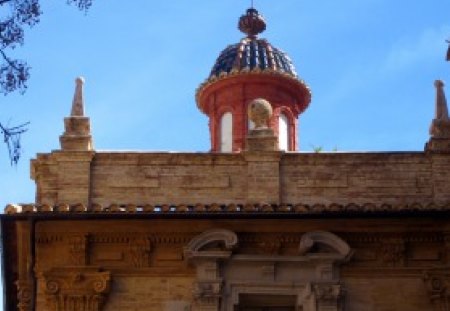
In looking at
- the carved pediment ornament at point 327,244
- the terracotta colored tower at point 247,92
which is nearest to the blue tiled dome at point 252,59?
the terracotta colored tower at point 247,92

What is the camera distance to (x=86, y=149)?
22078 millimetres

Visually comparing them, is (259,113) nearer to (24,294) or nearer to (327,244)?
(327,244)

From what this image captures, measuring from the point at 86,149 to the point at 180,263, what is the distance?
272cm

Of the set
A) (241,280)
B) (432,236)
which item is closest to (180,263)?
(241,280)

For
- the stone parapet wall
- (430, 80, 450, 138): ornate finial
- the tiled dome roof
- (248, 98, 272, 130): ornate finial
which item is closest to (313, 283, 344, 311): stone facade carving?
the stone parapet wall

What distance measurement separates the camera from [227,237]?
2070 centimetres

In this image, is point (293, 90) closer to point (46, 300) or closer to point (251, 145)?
point (251, 145)

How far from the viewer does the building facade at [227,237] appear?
2048 cm

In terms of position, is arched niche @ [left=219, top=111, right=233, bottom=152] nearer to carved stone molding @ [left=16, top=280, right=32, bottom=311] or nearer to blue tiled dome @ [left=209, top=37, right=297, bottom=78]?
blue tiled dome @ [left=209, top=37, right=297, bottom=78]

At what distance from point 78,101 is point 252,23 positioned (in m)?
7.84

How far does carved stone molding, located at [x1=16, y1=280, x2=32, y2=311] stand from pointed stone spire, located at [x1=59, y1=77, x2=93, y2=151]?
2.45 meters

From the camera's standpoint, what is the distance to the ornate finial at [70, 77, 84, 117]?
73.8 feet

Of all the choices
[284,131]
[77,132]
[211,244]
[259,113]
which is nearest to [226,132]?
[284,131]

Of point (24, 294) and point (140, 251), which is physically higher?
point (140, 251)
